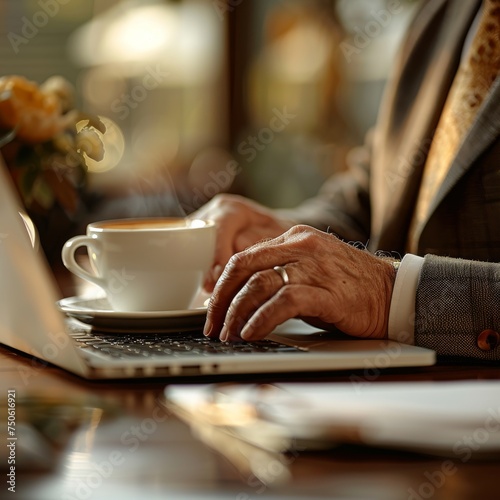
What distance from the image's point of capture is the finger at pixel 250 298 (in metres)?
0.74

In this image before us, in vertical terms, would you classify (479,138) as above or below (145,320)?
above

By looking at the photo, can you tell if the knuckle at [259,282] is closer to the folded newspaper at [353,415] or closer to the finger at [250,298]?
the finger at [250,298]

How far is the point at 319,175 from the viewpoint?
4.47m

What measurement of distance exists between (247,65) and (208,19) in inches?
13.1

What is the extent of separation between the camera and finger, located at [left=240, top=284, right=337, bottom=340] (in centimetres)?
73

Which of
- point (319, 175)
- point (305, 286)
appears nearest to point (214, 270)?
point (305, 286)

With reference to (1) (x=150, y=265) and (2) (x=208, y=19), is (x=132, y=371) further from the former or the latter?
(2) (x=208, y=19)

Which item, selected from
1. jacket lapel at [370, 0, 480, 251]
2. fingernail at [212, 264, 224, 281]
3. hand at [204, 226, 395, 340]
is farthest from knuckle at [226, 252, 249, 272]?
jacket lapel at [370, 0, 480, 251]

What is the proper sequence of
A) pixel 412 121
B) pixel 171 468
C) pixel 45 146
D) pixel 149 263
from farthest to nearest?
pixel 412 121, pixel 45 146, pixel 149 263, pixel 171 468

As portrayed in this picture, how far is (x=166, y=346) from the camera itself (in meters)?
0.74

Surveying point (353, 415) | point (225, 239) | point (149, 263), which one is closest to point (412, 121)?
point (225, 239)

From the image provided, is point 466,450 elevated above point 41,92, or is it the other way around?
point 41,92

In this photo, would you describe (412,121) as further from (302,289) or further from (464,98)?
(302,289)

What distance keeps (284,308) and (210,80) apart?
4.51m
